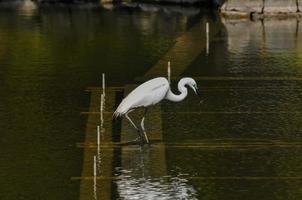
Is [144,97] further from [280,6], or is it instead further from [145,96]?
[280,6]

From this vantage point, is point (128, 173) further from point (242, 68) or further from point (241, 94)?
point (242, 68)

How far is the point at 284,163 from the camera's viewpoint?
87.7 feet

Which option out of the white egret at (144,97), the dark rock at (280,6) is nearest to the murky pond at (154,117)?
the white egret at (144,97)

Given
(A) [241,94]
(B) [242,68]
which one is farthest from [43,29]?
(A) [241,94]

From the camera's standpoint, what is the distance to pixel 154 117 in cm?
3322

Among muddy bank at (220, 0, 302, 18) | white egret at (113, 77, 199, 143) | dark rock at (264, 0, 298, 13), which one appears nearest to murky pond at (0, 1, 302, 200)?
white egret at (113, 77, 199, 143)

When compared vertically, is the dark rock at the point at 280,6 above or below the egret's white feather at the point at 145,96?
above

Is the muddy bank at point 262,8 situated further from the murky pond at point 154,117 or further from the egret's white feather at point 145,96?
the egret's white feather at point 145,96

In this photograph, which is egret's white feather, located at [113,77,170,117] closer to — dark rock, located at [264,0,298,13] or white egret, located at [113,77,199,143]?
white egret, located at [113,77,199,143]

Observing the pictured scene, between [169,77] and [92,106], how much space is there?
5.65 meters

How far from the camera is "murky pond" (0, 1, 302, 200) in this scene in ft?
81.7

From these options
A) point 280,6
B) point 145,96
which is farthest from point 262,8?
point 145,96

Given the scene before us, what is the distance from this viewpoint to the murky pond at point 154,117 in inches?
981

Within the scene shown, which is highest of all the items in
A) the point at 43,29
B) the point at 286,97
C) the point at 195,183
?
the point at 43,29
